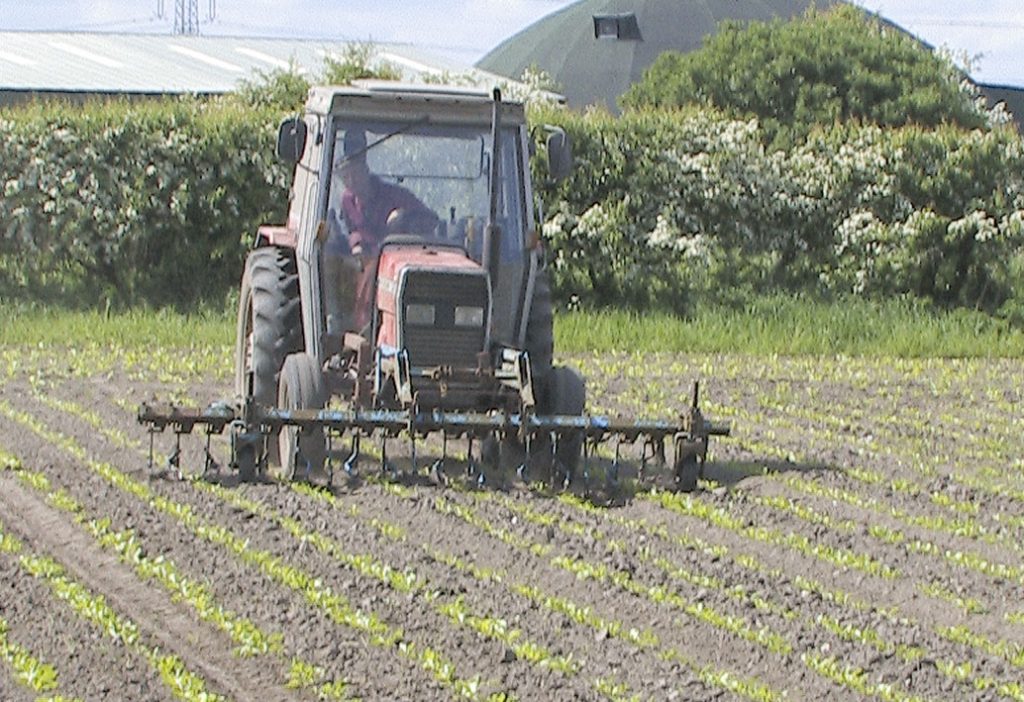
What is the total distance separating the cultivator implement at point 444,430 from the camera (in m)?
9.13

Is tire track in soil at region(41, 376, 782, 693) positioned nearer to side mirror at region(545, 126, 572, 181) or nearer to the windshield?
the windshield

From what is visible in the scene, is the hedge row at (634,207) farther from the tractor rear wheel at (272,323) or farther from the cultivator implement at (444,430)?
the cultivator implement at (444,430)

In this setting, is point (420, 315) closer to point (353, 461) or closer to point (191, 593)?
point (353, 461)

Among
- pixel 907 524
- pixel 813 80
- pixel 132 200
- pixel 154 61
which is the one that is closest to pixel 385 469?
pixel 907 524

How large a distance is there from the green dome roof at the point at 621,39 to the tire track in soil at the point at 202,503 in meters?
26.3

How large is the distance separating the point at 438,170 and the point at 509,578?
3.26 m

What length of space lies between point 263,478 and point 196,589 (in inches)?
84.9

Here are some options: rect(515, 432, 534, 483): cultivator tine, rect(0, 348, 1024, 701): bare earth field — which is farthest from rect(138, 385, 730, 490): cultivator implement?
rect(0, 348, 1024, 701): bare earth field

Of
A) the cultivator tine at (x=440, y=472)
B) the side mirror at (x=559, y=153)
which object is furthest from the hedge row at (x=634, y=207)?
the cultivator tine at (x=440, y=472)

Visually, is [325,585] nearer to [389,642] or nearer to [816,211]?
[389,642]

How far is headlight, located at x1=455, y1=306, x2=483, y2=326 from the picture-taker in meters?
9.68

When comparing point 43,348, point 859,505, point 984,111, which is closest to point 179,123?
point 43,348

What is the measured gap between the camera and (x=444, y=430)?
9219 millimetres

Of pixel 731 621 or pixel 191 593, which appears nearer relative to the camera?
pixel 731 621
